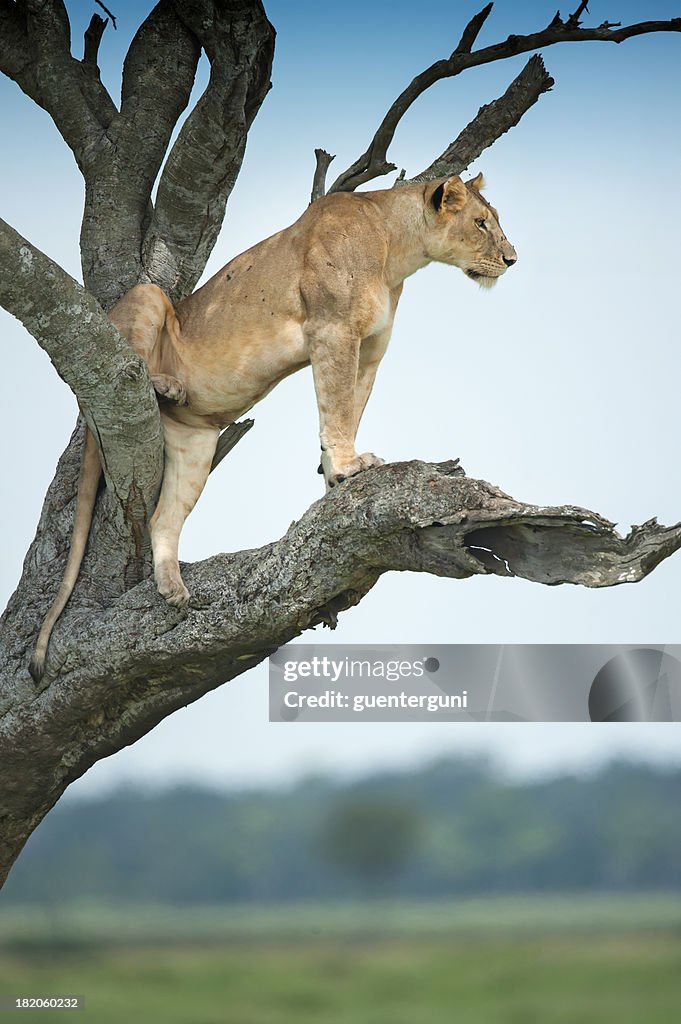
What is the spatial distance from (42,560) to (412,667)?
10.4 feet

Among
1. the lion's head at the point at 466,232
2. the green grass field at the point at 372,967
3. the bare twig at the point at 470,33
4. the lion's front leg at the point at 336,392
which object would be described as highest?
the bare twig at the point at 470,33

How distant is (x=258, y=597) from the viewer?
450 cm

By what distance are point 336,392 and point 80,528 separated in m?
1.11

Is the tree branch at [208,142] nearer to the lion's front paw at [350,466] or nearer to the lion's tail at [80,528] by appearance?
the lion's tail at [80,528]

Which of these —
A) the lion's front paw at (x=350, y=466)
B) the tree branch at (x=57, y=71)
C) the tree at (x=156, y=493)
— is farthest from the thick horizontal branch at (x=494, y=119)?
the lion's front paw at (x=350, y=466)

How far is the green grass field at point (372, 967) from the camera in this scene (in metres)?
8.05

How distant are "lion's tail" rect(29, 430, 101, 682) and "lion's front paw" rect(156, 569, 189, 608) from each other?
440mm

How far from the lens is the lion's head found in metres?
5.01

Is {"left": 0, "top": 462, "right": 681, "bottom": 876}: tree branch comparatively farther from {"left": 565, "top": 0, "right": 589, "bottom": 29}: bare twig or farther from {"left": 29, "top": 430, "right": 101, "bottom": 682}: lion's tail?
{"left": 565, "top": 0, "right": 589, "bottom": 29}: bare twig

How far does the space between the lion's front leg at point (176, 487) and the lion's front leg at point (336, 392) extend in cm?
59

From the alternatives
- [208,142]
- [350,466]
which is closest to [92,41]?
[208,142]

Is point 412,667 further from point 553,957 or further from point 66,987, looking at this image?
point 66,987

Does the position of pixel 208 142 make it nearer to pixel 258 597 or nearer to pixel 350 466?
pixel 350 466

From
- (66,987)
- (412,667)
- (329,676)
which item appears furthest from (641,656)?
(66,987)
